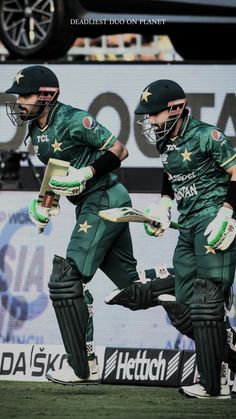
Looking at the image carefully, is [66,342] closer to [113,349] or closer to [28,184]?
[113,349]

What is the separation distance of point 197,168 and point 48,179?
34.4 inches

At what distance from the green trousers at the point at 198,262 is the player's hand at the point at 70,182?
0.59 metres

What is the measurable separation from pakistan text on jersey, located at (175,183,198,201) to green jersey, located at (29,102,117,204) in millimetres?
567

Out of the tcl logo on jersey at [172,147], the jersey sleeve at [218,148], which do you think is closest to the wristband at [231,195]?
the jersey sleeve at [218,148]

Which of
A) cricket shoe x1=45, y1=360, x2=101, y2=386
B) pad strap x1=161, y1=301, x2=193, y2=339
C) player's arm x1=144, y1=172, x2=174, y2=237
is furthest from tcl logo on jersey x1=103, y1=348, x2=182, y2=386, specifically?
player's arm x1=144, y1=172, x2=174, y2=237

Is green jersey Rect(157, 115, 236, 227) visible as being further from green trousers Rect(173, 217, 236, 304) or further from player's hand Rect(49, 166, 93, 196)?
player's hand Rect(49, 166, 93, 196)

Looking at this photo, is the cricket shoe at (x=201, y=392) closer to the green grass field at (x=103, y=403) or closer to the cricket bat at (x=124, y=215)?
the green grass field at (x=103, y=403)

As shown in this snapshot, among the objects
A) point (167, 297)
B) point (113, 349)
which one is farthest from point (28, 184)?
point (167, 297)

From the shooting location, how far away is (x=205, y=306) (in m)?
6.97

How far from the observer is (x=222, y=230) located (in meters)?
6.87

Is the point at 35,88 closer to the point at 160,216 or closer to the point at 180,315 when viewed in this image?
the point at 160,216

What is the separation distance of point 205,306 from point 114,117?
2.16 m

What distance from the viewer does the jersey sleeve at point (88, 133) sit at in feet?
24.7

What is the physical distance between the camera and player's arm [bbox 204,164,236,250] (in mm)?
6875
